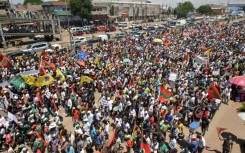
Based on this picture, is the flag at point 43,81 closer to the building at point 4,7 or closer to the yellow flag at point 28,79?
the yellow flag at point 28,79

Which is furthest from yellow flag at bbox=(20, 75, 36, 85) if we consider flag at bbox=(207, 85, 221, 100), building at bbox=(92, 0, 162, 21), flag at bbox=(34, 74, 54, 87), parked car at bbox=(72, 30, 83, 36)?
building at bbox=(92, 0, 162, 21)

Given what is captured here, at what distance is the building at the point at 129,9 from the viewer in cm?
6865

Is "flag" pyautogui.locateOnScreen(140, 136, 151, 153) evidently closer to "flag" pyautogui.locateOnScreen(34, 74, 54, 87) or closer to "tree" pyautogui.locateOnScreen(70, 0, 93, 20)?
"flag" pyautogui.locateOnScreen(34, 74, 54, 87)

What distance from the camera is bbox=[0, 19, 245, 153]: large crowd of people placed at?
963 cm

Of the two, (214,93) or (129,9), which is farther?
(129,9)

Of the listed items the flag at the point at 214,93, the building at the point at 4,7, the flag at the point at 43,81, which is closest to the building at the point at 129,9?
the building at the point at 4,7

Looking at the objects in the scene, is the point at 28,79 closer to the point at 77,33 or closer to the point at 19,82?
the point at 19,82

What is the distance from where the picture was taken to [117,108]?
12.4 meters

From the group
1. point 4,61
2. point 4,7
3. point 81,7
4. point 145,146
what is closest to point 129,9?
point 81,7

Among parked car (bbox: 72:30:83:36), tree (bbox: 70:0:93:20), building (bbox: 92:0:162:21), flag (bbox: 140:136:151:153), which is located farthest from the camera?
building (bbox: 92:0:162:21)

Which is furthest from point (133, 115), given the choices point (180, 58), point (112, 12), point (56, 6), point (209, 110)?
point (112, 12)

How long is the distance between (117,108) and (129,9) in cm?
7991

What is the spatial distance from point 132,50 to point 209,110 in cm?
1599

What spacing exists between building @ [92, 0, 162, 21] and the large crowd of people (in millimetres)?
51064
